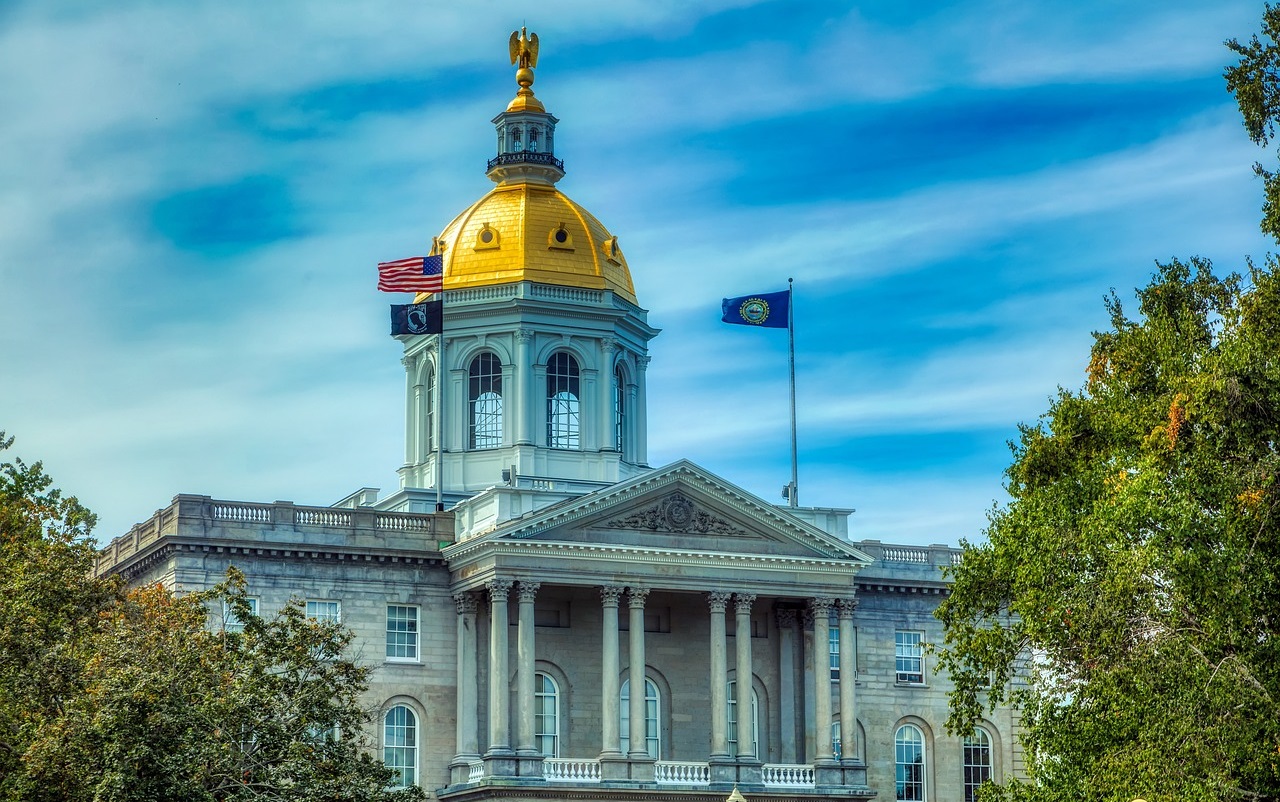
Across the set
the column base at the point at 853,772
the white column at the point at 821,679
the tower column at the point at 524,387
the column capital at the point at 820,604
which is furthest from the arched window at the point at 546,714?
the column base at the point at 853,772

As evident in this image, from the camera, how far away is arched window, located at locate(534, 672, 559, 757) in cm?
6800

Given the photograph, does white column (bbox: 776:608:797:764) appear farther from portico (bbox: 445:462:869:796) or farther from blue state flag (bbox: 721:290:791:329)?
blue state flag (bbox: 721:290:791:329)

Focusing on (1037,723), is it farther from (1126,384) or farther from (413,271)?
(413,271)

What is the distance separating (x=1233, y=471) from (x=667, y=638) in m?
28.8

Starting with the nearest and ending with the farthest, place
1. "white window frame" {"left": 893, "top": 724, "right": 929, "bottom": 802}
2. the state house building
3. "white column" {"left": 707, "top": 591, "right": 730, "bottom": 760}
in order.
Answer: the state house building < "white column" {"left": 707, "top": 591, "right": 730, "bottom": 760} < "white window frame" {"left": 893, "top": 724, "right": 929, "bottom": 802}

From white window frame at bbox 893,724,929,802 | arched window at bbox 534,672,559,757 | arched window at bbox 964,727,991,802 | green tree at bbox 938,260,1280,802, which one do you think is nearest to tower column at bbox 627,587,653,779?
arched window at bbox 534,672,559,757

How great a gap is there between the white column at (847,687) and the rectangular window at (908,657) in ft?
14.2

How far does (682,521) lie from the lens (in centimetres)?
6788

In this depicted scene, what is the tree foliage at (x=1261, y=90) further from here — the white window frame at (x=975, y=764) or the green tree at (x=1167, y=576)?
the white window frame at (x=975, y=764)

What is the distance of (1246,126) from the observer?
44.8 meters

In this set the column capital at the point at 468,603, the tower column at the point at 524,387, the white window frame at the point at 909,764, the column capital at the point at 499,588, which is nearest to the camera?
the column capital at the point at 499,588

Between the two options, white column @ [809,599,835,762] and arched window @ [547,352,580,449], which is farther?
arched window @ [547,352,580,449]

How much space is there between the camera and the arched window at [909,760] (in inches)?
2884

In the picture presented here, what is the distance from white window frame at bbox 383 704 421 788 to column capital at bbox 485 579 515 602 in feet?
15.7
